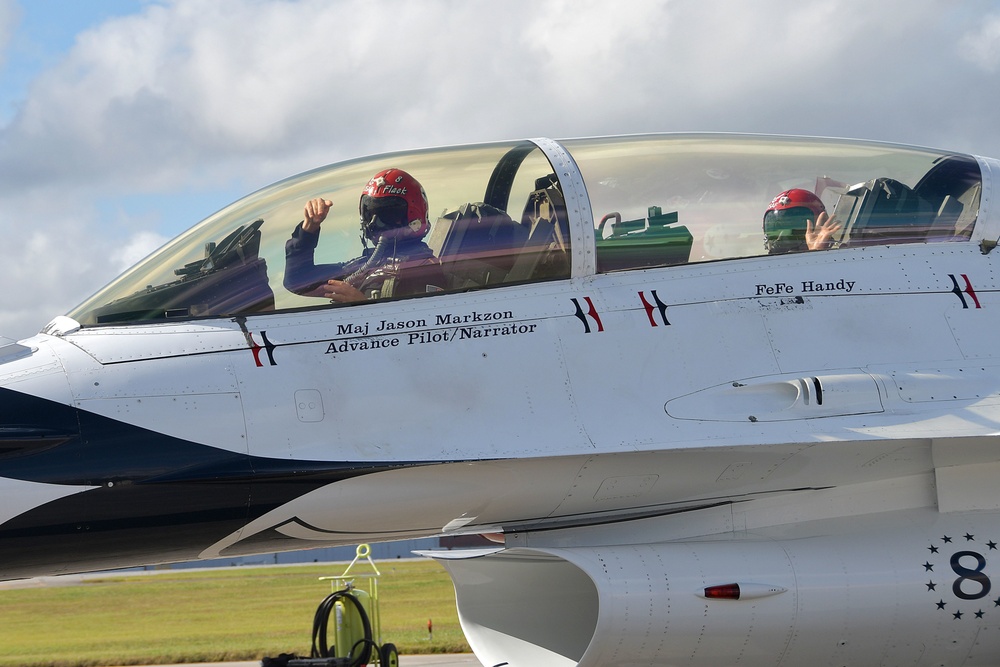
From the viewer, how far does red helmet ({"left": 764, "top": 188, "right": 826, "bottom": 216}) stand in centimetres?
641

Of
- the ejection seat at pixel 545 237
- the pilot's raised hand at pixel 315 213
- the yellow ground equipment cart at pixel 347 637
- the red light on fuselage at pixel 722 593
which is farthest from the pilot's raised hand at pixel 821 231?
the yellow ground equipment cart at pixel 347 637

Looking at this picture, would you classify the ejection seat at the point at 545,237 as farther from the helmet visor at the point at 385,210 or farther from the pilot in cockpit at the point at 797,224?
the pilot in cockpit at the point at 797,224

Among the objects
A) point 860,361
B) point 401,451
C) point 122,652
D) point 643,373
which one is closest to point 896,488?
point 860,361

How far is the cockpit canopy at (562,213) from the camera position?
5.59 meters

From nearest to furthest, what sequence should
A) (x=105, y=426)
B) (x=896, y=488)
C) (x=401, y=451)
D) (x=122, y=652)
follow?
(x=105, y=426) < (x=401, y=451) < (x=896, y=488) < (x=122, y=652)

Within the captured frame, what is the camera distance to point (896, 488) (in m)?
6.20

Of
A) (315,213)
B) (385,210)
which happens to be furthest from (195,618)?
(385,210)

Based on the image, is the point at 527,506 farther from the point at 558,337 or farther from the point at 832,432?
the point at 832,432

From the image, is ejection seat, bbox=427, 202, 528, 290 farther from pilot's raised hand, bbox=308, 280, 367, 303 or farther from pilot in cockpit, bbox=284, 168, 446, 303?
pilot's raised hand, bbox=308, 280, 367, 303

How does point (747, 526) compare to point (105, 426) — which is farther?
point (747, 526)

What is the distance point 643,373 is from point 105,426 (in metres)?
2.77

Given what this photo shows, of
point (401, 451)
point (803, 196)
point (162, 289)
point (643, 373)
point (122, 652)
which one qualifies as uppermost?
point (803, 196)

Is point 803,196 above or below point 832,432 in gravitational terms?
above

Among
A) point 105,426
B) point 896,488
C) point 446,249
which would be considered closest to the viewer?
point 105,426
